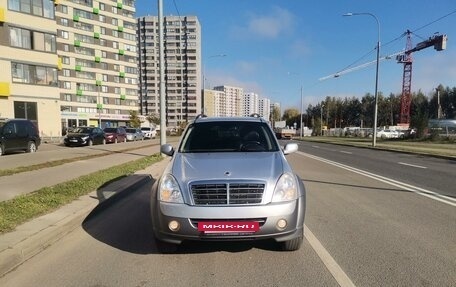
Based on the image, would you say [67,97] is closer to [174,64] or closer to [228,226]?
[174,64]

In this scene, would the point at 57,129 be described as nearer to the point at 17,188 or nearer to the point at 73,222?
the point at 17,188

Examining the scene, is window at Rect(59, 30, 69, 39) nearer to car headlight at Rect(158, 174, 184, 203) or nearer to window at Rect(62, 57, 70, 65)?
window at Rect(62, 57, 70, 65)

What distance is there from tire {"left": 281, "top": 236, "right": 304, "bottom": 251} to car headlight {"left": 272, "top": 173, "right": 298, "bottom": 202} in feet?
1.97

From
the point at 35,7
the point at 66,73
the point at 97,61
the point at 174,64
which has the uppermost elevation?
the point at 97,61

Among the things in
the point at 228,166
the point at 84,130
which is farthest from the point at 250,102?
the point at 228,166

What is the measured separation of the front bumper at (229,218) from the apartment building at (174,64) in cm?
2983

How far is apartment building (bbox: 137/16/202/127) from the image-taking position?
200 ft

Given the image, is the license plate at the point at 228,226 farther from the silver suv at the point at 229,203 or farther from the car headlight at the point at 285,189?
the car headlight at the point at 285,189

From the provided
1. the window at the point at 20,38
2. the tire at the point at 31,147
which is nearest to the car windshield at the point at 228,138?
the tire at the point at 31,147

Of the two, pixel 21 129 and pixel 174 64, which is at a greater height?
pixel 174 64

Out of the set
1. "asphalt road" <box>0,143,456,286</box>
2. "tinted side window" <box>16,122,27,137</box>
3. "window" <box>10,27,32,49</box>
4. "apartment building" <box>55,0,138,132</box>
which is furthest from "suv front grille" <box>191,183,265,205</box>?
"apartment building" <box>55,0,138,132</box>

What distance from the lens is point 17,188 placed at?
31.2 feet

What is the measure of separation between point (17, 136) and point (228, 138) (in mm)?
19831

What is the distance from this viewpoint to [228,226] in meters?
4.59
